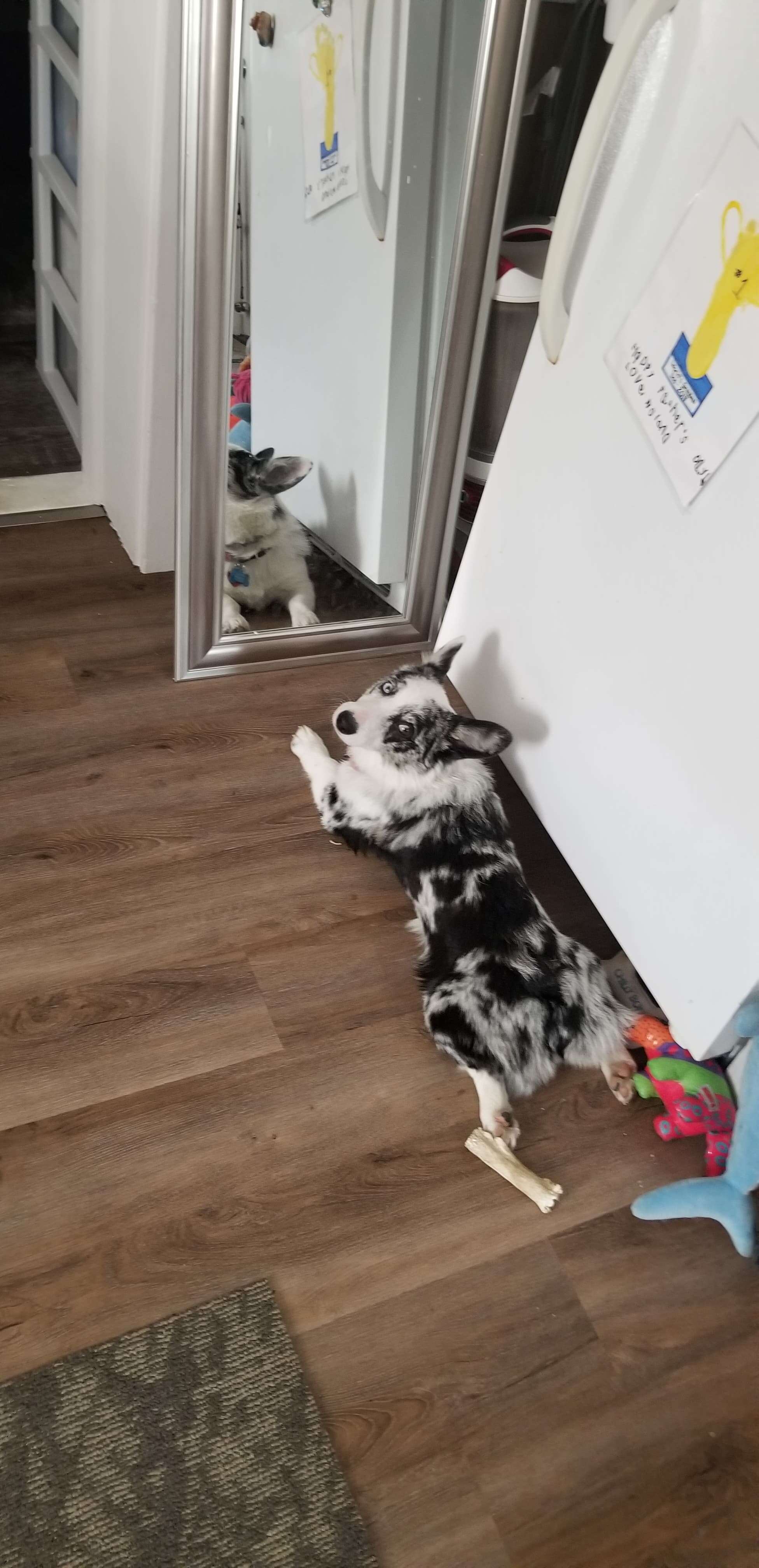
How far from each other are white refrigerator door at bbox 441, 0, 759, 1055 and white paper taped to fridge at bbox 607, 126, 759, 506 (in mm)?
25

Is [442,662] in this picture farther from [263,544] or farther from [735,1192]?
[735,1192]

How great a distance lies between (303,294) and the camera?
1.97m

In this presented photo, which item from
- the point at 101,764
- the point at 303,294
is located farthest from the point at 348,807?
the point at 303,294

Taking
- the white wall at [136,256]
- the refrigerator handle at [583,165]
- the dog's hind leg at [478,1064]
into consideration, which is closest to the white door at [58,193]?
the white wall at [136,256]

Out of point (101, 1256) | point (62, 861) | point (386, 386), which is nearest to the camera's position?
point (101, 1256)

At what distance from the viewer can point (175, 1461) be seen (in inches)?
44.6

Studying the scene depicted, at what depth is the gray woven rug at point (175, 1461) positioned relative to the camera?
1076mm

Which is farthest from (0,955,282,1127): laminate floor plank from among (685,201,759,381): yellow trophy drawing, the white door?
the white door

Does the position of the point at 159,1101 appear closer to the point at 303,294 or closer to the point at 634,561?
the point at 634,561

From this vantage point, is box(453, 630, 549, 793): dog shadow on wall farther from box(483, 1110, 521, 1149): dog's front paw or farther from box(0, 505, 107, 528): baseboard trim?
box(0, 505, 107, 528): baseboard trim

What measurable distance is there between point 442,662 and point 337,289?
0.76 metres

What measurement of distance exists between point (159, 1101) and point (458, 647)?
92 centimetres

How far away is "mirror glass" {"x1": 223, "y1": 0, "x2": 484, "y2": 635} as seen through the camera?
1772 millimetres

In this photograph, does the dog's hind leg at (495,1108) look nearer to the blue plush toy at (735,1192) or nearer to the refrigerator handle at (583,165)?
the blue plush toy at (735,1192)
